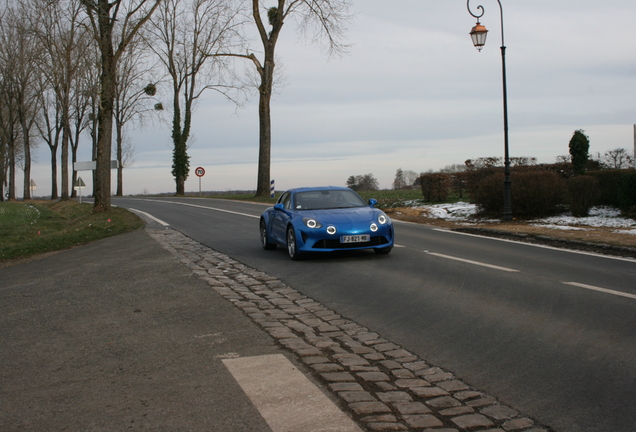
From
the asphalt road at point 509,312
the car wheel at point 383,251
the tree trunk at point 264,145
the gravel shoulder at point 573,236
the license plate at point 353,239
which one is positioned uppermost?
the tree trunk at point 264,145

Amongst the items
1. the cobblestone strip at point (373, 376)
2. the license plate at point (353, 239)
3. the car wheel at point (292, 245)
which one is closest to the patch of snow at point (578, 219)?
the license plate at point (353, 239)

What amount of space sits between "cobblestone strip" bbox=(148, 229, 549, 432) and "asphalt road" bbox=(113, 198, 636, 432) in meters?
0.18

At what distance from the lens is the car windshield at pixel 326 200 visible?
1202 centimetres

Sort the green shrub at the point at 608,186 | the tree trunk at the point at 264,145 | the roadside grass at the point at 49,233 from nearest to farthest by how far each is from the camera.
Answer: the roadside grass at the point at 49,233, the green shrub at the point at 608,186, the tree trunk at the point at 264,145

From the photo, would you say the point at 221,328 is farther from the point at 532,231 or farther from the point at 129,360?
the point at 532,231

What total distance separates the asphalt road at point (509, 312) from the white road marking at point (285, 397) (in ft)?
3.67

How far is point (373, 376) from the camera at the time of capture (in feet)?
14.9

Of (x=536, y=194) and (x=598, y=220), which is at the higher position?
(x=536, y=194)

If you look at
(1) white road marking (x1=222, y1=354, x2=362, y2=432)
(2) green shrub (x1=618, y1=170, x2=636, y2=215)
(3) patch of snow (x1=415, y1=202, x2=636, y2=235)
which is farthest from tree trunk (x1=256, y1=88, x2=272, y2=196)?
(1) white road marking (x1=222, y1=354, x2=362, y2=432)

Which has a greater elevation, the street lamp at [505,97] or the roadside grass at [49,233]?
Result: the street lamp at [505,97]

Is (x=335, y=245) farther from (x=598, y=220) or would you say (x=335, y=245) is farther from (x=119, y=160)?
(x=119, y=160)

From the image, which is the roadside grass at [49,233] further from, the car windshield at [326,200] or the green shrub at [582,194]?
the green shrub at [582,194]

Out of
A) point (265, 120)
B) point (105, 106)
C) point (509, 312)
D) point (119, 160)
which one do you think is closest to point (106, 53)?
point (105, 106)

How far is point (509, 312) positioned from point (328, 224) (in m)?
4.82
